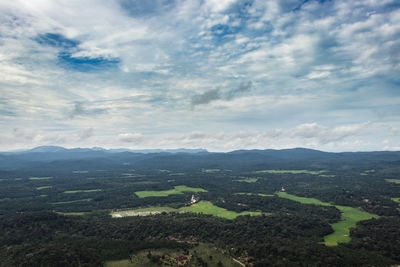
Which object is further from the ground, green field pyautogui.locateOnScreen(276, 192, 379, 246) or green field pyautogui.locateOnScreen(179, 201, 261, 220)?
green field pyautogui.locateOnScreen(276, 192, 379, 246)

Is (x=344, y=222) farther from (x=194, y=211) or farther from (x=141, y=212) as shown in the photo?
(x=141, y=212)

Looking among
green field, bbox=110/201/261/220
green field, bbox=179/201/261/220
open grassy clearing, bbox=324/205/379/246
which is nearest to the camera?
open grassy clearing, bbox=324/205/379/246

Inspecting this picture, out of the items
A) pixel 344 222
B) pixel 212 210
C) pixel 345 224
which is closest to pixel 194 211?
pixel 212 210

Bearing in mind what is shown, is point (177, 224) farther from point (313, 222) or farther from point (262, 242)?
point (313, 222)

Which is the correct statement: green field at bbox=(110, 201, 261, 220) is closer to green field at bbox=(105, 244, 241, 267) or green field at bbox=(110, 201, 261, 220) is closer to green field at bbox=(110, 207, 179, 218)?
green field at bbox=(110, 207, 179, 218)

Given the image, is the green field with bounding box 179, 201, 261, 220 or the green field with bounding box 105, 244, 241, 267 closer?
the green field with bounding box 105, 244, 241, 267

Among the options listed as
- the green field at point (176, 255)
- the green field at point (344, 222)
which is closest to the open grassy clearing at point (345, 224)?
the green field at point (344, 222)

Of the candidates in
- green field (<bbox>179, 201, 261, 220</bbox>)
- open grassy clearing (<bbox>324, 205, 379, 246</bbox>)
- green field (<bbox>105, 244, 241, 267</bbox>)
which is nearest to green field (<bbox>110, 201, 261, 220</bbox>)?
green field (<bbox>179, 201, 261, 220</bbox>)

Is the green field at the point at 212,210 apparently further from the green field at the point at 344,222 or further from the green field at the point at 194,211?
the green field at the point at 344,222
